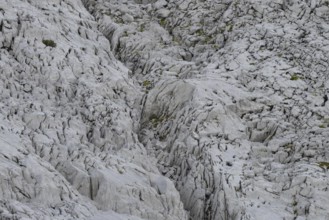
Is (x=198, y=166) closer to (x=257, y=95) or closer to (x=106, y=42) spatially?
(x=257, y=95)

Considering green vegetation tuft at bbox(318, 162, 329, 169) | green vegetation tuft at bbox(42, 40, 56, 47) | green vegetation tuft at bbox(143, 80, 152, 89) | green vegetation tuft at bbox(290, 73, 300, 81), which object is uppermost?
green vegetation tuft at bbox(290, 73, 300, 81)

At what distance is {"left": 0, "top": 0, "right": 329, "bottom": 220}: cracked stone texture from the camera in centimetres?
2527

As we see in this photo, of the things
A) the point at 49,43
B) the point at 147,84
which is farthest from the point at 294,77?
the point at 49,43

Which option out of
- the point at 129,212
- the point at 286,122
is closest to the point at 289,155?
the point at 286,122

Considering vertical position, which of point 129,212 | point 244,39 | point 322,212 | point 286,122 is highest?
point 244,39

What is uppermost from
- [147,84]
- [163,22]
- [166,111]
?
[163,22]

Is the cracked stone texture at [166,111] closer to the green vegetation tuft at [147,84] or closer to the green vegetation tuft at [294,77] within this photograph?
the green vegetation tuft at [147,84]

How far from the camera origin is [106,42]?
128 ft

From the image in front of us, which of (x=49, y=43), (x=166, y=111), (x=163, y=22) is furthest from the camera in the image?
(x=163, y=22)

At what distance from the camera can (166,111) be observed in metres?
33.4

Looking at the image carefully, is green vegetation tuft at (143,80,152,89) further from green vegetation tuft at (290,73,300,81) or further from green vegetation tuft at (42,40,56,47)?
green vegetation tuft at (290,73,300,81)

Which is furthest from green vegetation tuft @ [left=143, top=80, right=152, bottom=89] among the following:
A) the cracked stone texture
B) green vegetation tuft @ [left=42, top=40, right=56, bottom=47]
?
green vegetation tuft @ [left=42, top=40, right=56, bottom=47]

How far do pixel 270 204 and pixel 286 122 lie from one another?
7.05m

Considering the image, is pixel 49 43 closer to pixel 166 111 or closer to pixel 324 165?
pixel 166 111
